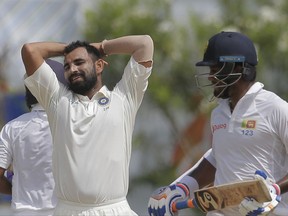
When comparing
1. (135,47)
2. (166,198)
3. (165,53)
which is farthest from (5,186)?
(165,53)

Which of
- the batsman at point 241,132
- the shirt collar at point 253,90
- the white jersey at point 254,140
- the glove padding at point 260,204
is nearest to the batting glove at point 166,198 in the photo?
the batsman at point 241,132

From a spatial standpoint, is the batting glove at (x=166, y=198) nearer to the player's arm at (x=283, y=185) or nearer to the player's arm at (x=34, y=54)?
the player's arm at (x=283, y=185)

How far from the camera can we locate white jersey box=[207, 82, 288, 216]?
5098mm

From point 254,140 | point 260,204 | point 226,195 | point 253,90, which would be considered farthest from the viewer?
point 253,90

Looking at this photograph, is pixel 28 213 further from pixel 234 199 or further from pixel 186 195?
pixel 234 199

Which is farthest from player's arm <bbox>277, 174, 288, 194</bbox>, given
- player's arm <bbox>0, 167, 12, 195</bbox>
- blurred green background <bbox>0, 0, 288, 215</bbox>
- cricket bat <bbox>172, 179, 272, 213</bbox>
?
blurred green background <bbox>0, 0, 288, 215</bbox>

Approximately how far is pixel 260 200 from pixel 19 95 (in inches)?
315

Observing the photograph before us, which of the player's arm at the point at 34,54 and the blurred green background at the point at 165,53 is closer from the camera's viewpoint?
the player's arm at the point at 34,54

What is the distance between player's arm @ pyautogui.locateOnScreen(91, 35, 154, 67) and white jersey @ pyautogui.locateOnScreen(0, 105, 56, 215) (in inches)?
32.2

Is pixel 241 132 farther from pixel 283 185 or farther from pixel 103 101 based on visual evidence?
pixel 103 101

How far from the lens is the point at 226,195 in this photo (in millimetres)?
4992

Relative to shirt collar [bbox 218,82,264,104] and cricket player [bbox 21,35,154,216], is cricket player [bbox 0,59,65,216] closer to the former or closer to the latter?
cricket player [bbox 21,35,154,216]

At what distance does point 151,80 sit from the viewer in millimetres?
13336

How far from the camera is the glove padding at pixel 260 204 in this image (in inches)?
191
